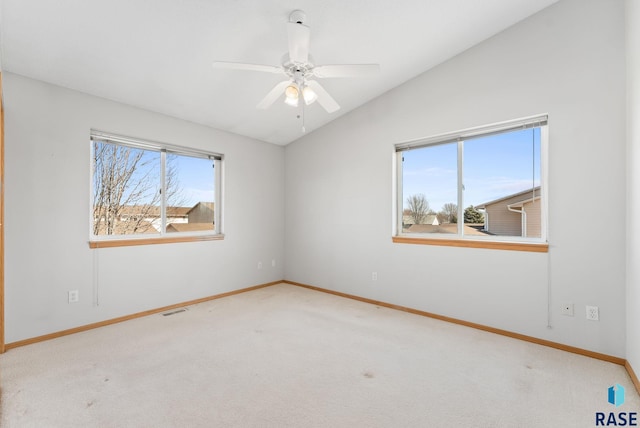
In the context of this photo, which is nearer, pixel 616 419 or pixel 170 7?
pixel 616 419

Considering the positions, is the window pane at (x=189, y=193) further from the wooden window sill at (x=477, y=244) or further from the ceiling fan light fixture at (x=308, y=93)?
the wooden window sill at (x=477, y=244)

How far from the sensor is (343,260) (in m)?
4.41

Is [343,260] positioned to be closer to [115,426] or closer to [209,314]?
[209,314]

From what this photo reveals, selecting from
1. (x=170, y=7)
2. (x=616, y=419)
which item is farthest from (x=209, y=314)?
(x=616, y=419)

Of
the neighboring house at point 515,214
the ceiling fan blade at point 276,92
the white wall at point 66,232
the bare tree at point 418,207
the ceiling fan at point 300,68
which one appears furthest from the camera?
the bare tree at point 418,207

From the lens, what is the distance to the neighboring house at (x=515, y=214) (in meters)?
2.95

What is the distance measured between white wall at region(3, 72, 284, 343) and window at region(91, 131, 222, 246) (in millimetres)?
182

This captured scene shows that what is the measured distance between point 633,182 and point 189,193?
4.44 meters

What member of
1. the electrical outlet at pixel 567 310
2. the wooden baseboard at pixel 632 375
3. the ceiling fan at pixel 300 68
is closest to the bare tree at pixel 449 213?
the electrical outlet at pixel 567 310

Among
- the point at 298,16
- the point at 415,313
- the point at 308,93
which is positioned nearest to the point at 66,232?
the point at 308,93

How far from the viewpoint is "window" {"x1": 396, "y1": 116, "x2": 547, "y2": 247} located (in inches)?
117

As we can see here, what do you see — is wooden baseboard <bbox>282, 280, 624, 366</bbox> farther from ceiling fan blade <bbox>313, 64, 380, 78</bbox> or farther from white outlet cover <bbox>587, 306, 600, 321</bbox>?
ceiling fan blade <bbox>313, 64, 380, 78</bbox>

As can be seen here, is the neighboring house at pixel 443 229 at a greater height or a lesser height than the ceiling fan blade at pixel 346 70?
lesser

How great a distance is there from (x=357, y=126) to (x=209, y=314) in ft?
9.97
